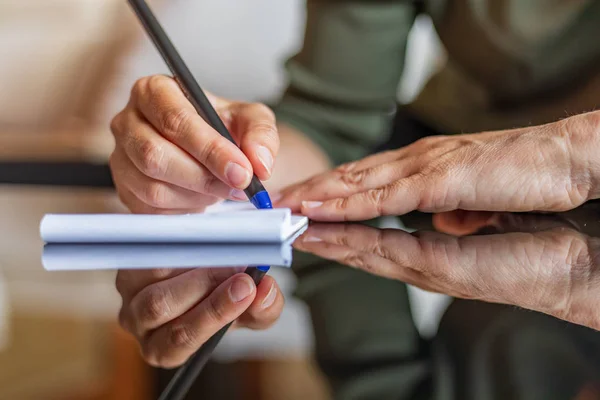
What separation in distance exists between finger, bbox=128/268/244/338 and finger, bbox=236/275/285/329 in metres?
0.02

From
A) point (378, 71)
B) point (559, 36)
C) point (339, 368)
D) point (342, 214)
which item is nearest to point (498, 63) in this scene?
point (559, 36)

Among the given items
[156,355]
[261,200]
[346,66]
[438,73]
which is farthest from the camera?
[438,73]

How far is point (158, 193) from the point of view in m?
0.54

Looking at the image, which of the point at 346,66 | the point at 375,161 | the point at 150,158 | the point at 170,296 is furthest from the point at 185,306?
the point at 346,66

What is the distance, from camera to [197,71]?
148 centimetres

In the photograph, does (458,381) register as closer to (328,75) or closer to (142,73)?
(328,75)

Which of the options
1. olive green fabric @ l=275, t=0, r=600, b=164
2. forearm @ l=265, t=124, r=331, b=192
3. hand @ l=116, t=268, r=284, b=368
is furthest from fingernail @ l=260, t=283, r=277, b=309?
olive green fabric @ l=275, t=0, r=600, b=164

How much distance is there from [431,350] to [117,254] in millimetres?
231

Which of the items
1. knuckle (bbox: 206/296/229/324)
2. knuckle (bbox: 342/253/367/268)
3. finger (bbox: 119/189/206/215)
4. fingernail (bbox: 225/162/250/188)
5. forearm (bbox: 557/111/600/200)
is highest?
knuckle (bbox: 206/296/229/324)

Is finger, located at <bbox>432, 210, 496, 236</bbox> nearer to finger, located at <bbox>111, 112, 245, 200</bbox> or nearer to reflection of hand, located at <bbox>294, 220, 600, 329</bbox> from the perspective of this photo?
reflection of hand, located at <bbox>294, 220, 600, 329</bbox>

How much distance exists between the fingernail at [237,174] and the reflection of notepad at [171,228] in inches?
0.9

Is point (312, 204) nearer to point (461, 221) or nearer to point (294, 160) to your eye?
point (461, 221)

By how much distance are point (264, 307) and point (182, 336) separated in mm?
48

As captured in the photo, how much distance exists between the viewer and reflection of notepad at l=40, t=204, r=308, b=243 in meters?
0.43
